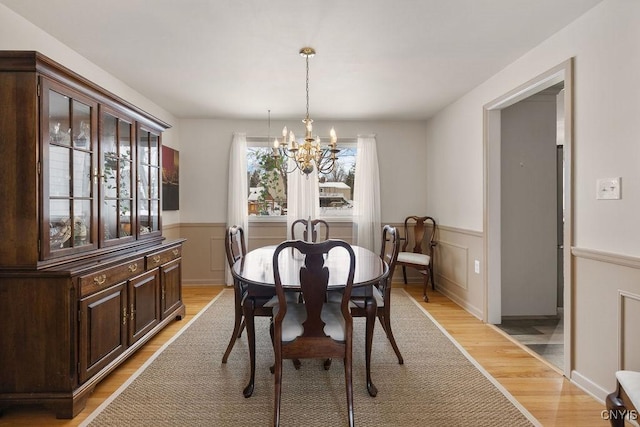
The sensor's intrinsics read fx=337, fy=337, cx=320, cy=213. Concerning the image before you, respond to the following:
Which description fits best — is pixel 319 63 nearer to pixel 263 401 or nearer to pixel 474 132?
pixel 474 132

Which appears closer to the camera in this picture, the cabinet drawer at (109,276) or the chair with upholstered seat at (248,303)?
the cabinet drawer at (109,276)

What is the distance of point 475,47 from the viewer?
2.59 m

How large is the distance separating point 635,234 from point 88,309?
10.1 feet

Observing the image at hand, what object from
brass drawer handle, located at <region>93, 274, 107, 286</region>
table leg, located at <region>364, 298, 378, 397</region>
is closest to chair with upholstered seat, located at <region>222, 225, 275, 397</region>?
table leg, located at <region>364, 298, 378, 397</region>

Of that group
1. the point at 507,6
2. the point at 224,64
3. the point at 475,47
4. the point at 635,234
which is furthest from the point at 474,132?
the point at 224,64

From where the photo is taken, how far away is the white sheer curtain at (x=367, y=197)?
4781 millimetres

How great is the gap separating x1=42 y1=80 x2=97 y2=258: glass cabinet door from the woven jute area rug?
1.02 meters

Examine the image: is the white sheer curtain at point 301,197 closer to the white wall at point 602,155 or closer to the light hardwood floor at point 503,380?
the light hardwood floor at point 503,380

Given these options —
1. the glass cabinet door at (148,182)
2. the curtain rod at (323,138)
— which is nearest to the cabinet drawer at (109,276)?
the glass cabinet door at (148,182)

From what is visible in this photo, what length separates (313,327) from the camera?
1816 millimetres

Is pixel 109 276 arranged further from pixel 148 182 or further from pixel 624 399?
pixel 624 399

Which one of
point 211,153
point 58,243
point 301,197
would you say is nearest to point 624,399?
point 58,243

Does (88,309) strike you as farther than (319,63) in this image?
No

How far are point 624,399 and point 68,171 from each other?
3068 millimetres
